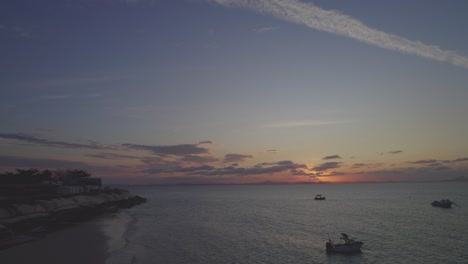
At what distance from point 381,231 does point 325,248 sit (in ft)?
60.9

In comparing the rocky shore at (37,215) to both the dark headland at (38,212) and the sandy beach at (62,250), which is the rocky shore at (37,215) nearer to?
the dark headland at (38,212)

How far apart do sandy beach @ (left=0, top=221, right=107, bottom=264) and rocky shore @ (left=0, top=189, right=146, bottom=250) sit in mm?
2031

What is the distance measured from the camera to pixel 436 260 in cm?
3731

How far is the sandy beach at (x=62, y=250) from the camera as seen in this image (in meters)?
32.0

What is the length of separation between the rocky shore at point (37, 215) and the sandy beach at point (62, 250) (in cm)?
203

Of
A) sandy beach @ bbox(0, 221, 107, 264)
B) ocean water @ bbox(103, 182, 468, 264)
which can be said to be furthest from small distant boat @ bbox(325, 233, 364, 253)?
sandy beach @ bbox(0, 221, 107, 264)

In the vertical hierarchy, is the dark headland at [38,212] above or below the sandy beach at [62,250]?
above

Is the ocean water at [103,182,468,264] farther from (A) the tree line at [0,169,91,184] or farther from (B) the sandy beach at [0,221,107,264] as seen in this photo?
(A) the tree line at [0,169,91,184]

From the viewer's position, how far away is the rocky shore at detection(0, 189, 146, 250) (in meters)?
41.2

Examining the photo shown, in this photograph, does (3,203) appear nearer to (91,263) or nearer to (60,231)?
(60,231)

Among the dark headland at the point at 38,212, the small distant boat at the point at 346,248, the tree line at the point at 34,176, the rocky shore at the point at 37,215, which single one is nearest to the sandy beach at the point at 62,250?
the dark headland at the point at 38,212

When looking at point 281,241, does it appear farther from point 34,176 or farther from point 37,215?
point 34,176

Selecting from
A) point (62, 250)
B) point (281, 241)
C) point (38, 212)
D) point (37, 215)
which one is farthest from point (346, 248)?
point (38, 212)

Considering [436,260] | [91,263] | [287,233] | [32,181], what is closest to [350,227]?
[287,233]
